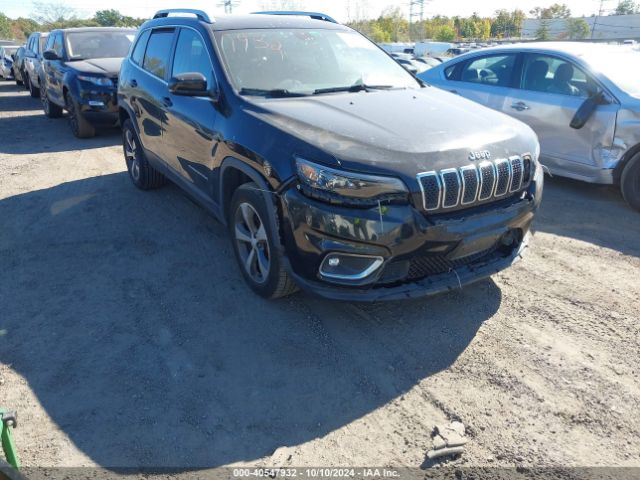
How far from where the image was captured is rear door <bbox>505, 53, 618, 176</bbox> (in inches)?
219

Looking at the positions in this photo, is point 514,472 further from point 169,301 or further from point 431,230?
point 169,301

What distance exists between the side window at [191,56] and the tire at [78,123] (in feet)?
16.7

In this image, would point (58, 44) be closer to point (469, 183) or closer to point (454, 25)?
point (469, 183)

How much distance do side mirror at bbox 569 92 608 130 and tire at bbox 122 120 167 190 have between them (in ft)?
15.0

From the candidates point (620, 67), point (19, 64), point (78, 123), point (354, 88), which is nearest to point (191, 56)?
point (354, 88)

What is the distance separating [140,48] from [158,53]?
70 centimetres

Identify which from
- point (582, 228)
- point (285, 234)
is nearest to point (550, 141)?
point (582, 228)

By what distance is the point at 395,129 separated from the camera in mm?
3303

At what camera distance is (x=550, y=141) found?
6.03 metres

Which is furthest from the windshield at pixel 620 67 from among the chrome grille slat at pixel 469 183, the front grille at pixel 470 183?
the chrome grille slat at pixel 469 183

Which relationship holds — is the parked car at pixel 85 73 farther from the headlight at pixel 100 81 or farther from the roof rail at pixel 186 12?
the roof rail at pixel 186 12

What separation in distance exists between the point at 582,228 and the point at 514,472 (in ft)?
10.9

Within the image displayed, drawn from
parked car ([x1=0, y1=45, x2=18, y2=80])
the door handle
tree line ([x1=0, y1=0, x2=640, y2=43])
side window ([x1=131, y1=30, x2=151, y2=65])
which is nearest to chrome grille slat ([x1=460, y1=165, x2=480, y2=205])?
the door handle

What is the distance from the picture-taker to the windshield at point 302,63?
3949mm
